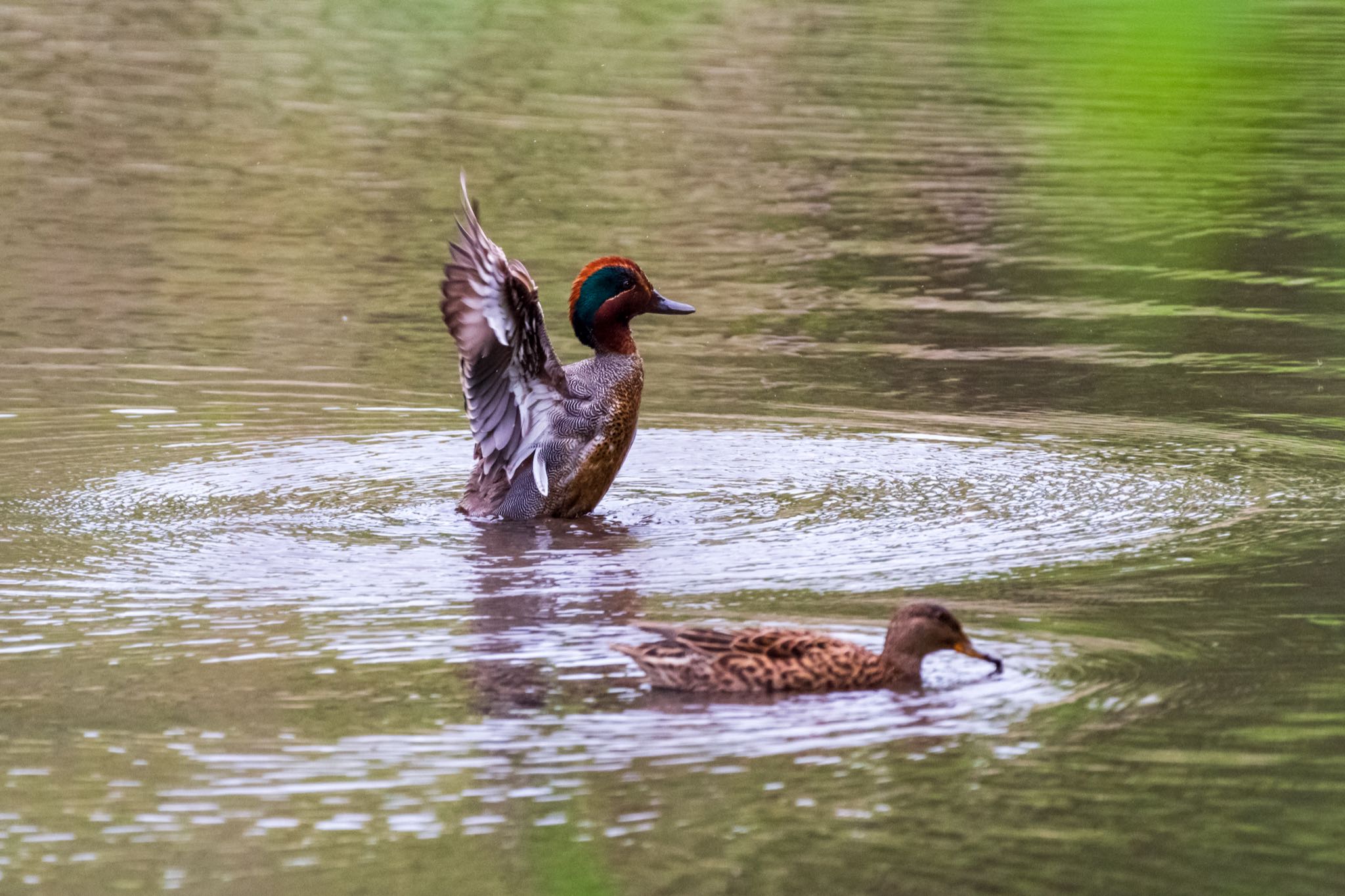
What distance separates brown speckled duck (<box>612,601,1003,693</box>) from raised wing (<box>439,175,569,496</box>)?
258 centimetres

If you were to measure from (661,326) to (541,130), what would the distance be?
708 centimetres

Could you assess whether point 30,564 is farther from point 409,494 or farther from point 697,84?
point 697,84

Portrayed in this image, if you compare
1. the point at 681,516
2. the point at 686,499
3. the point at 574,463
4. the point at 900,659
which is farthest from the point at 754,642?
the point at 686,499

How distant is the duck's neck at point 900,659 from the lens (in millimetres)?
7277

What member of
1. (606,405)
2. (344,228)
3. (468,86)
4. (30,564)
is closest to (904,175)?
(344,228)

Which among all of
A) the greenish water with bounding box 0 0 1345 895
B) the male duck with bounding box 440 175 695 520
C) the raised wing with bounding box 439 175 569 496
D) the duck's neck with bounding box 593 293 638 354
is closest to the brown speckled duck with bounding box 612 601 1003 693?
the greenish water with bounding box 0 0 1345 895

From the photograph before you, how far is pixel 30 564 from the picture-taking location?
350 inches

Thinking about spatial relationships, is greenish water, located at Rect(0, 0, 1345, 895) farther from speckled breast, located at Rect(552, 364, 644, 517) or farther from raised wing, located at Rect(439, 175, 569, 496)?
raised wing, located at Rect(439, 175, 569, 496)

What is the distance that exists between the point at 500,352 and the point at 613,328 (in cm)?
80

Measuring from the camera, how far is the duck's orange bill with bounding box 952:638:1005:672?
732 cm

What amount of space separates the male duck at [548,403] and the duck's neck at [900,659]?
2.94 metres


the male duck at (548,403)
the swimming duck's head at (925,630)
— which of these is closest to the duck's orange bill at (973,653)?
the swimming duck's head at (925,630)

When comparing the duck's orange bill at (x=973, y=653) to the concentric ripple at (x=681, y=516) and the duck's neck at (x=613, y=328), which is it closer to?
the concentric ripple at (x=681, y=516)

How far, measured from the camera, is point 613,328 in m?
10.6
